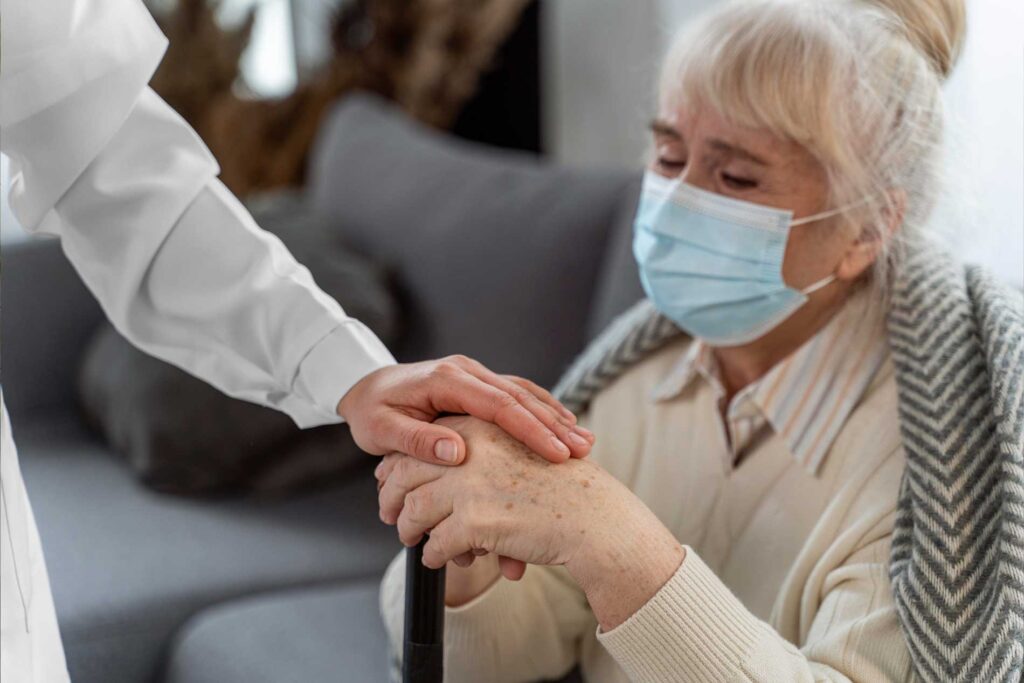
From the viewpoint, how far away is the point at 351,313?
6.12 ft

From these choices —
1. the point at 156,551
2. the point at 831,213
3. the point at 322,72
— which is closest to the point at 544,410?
the point at 831,213

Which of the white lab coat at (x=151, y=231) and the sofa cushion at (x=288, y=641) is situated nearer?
the white lab coat at (x=151, y=231)

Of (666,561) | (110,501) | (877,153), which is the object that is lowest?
(110,501)

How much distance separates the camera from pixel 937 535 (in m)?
0.99

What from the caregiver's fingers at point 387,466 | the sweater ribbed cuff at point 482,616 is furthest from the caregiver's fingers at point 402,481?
the sweater ribbed cuff at point 482,616

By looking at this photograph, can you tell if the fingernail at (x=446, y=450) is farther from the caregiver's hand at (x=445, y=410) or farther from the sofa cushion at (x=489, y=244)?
the sofa cushion at (x=489, y=244)

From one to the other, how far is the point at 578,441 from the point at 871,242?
0.43 meters

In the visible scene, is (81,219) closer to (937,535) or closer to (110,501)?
(937,535)

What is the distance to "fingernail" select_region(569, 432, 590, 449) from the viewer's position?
984 mm

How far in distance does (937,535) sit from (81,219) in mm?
778

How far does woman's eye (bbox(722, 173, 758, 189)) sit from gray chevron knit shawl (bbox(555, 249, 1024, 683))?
176mm

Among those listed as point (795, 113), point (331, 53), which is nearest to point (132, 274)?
point (795, 113)

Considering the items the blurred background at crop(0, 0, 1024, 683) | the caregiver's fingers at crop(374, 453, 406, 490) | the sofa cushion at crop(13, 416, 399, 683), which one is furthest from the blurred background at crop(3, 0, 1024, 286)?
the caregiver's fingers at crop(374, 453, 406, 490)

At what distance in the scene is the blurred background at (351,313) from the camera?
54.5 inches
